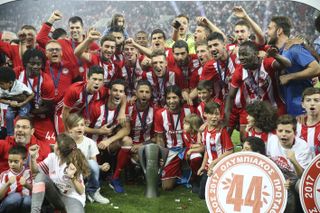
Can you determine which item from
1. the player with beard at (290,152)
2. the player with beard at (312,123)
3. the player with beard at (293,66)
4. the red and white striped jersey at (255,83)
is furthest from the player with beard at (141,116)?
the player with beard at (312,123)

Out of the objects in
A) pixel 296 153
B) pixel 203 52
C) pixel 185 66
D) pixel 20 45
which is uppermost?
pixel 20 45

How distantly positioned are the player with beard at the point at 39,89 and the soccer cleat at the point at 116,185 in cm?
57

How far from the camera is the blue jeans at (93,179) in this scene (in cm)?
376

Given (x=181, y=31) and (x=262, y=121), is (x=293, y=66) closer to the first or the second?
(x=262, y=121)

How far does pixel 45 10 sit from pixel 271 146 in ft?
7.27

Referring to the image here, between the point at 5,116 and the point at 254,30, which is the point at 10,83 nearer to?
the point at 5,116

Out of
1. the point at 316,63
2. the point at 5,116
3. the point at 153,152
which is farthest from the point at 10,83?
the point at 316,63

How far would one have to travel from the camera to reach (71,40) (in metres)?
4.79

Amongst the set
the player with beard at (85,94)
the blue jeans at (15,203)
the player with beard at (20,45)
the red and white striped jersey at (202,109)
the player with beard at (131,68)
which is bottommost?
the blue jeans at (15,203)

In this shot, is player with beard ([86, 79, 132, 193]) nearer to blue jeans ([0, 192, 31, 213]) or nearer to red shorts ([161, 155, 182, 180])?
red shorts ([161, 155, 182, 180])

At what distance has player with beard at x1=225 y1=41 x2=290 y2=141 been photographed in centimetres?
379

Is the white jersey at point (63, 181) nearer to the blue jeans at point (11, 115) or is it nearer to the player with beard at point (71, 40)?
the blue jeans at point (11, 115)

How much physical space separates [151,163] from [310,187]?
1206 millimetres

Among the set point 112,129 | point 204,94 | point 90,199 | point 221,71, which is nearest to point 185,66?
point 221,71
